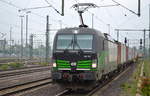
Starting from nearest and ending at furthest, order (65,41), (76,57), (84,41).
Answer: (76,57), (84,41), (65,41)

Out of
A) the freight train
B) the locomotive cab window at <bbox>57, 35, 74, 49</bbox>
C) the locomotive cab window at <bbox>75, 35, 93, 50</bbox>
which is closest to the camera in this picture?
the freight train

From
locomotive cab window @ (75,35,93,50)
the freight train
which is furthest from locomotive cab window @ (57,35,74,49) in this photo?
locomotive cab window @ (75,35,93,50)

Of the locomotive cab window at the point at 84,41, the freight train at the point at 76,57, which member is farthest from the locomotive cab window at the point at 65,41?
the locomotive cab window at the point at 84,41

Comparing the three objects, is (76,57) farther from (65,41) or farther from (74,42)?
(65,41)

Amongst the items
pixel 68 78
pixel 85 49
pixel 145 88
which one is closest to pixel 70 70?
pixel 68 78

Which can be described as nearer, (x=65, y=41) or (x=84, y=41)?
(x=84, y=41)

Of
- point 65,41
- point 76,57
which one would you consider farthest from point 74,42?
point 76,57

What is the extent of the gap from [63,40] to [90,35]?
4.29 ft

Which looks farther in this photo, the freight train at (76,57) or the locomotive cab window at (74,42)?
the locomotive cab window at (74,42)

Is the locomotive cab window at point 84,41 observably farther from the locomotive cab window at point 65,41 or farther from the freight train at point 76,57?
the locomotive cab window at point 65,41

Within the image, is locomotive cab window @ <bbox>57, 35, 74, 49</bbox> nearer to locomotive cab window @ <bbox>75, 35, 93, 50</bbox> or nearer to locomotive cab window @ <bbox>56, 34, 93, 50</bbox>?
locomotive cab window @ <bbox>56, 34, 93, 50</bbox>

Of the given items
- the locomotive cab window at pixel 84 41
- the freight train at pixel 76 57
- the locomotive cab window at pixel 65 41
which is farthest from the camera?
the locomotive cab window at pixel 65 41

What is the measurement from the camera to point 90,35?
41.5ft

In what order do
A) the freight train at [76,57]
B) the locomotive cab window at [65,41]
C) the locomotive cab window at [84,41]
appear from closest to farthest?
the freight train at [76,57]
the locomotive cab window at [84,41]
the locomotive cab window at [65,41]
